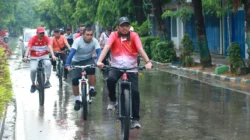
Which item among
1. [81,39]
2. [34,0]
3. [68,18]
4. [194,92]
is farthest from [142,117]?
[34,0]

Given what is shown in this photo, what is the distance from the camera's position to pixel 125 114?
7867 millimetres

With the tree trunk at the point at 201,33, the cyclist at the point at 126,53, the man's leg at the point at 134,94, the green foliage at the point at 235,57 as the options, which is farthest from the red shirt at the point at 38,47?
the tree trunk at the point at 201,33

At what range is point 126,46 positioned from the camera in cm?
846

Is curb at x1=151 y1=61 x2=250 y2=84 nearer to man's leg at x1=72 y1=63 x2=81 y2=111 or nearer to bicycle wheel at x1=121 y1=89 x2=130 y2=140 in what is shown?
man's leg at x1=72 y1=63 x2=81 y2=111

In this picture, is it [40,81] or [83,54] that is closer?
[83,54]

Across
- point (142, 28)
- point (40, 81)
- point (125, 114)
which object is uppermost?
point (142, 28)

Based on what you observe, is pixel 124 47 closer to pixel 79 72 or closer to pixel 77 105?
pixel 79 72

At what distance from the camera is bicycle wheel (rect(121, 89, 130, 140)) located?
7.75 meters

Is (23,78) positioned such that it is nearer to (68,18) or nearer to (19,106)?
(19,106)

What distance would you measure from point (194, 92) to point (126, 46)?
610 cm

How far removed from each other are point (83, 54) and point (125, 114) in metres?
3.23

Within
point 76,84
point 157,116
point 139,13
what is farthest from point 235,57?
point 139,13

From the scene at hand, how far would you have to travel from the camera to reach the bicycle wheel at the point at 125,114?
25.4ft

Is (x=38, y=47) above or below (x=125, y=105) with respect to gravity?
above
